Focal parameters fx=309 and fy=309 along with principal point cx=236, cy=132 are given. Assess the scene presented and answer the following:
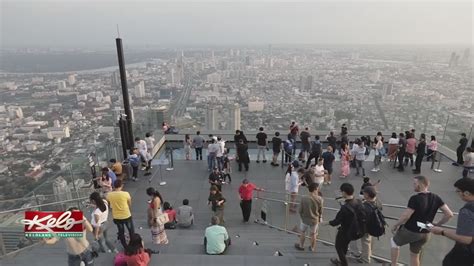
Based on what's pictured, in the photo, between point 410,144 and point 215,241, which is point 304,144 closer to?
point 410,144

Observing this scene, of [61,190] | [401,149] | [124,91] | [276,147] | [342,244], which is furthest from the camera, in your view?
[276,147]

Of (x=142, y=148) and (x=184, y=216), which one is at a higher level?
(x=142, y=148)

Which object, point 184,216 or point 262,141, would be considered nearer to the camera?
point 184,216

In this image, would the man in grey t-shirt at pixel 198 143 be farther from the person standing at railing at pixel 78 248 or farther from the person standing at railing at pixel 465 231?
the person standing at railing at pixel 465 231

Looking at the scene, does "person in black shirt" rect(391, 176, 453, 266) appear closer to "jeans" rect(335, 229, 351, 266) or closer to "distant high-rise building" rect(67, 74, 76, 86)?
"jeans" rect(335, 229, 351, 266)

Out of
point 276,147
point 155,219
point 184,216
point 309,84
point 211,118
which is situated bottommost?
point 184,216

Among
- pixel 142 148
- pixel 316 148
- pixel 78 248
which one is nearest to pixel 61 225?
pixel 78 248

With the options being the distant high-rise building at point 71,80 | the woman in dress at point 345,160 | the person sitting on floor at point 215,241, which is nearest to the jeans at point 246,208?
the person sitting on floor at point 215,241
